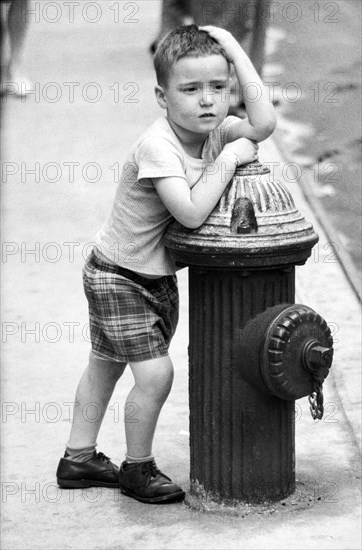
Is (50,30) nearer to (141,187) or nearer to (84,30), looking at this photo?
(84,30)

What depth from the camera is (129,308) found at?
3.89 metres

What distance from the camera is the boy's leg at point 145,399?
391 centimetres

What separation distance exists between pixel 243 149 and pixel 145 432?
3.26 feet

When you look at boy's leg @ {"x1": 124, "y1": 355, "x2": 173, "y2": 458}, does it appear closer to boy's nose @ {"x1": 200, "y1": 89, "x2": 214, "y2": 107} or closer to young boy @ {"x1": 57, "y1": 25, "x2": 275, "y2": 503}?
young boy @ {"x1": 57, "y1": 25, "x2": 275, "y2": 503}

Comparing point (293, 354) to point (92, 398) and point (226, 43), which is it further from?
point (226, 43)

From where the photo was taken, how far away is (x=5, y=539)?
3.78 metres

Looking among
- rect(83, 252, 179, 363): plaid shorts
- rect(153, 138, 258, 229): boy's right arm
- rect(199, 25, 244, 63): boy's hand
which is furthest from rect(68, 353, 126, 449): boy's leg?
rect(199, 25, 244, 63): boy's hand

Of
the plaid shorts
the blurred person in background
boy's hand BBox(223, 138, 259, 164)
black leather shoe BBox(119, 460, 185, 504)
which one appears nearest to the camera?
boy's hand BBox(223, 138, 259, 164)

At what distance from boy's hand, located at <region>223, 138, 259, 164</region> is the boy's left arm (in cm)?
5

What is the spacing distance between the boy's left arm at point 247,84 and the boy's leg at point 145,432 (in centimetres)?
80

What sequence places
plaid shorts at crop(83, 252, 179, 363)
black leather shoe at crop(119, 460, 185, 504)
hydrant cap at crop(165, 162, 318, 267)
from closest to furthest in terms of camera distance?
hydrant cap at crop(165, 162, 318, 267)
plaid shorts at crop(83, 252, 179, 363)
black leather shoe at crop(119, 460, 185, 504)

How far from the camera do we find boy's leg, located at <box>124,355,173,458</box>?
391 cm

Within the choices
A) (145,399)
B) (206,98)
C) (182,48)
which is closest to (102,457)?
(145,399)

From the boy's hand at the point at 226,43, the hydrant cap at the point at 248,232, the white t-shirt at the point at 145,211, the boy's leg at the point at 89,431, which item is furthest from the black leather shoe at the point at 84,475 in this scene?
the boy's hand at the point at 226,43
